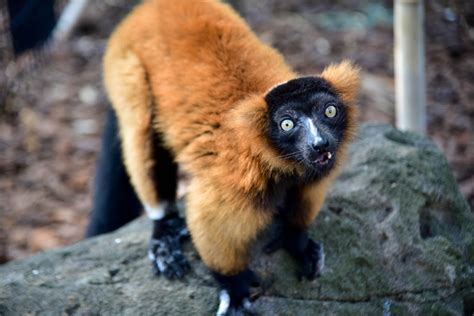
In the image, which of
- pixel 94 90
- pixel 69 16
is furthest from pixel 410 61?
pixel 69 16

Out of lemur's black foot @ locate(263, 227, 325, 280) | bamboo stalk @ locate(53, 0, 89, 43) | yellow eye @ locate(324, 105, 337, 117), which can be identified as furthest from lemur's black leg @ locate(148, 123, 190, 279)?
bamboo stalk @ locate(53, 0, 89, 43)

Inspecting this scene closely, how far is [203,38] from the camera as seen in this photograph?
5.11 meters

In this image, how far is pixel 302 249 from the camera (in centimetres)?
485

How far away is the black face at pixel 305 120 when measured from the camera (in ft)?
13.7

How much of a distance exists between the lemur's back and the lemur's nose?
2.42 feet

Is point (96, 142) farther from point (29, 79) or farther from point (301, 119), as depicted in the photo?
point (301, 119)

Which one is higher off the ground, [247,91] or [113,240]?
[247,91]

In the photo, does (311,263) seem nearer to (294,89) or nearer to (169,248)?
(169,248)

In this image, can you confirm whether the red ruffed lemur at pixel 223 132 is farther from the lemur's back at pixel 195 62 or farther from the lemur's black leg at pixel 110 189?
the lemur's black leg at pixel 110 189

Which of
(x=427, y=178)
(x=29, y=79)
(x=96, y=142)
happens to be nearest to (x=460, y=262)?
(x=427, y=178)

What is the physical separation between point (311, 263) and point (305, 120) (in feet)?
3.76

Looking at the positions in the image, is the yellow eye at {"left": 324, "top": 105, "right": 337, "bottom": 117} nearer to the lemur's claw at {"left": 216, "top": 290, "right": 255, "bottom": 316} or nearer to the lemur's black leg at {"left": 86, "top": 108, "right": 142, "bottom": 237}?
the lemur's claw at {"left": 216, "top": 290, "right": 255, "bottom": 316}

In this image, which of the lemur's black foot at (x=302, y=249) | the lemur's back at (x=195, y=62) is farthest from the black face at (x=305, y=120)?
the lemur's black foot at (x=302, y=249)

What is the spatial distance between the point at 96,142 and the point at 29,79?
5.11 ft
